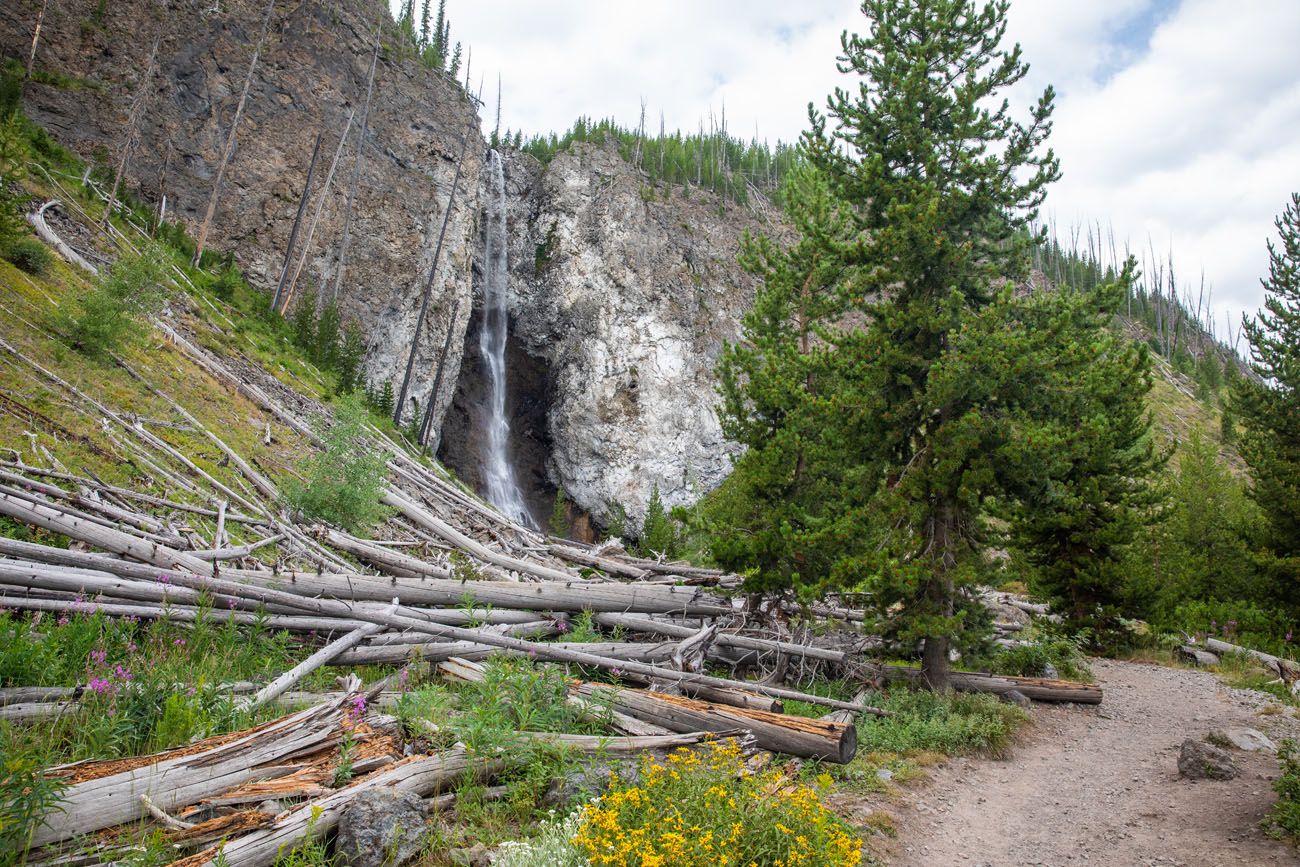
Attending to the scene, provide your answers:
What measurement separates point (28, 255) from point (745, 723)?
66.5 feet

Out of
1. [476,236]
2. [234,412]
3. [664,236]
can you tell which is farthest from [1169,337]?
[234,412]

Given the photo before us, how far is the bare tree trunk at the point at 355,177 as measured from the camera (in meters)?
39.4

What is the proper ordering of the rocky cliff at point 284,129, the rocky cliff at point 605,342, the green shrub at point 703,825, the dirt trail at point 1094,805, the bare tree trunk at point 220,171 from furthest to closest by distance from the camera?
1. the rocky cliff at point 605,342
2. the rocky cliff at point 284,129
3. the bare tree trunk at point 220,171
4. the dirt trail at point 1094,805
5. the green shrub at point 703,825

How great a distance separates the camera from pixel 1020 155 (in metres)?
9.97

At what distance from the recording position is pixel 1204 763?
7.50 meters

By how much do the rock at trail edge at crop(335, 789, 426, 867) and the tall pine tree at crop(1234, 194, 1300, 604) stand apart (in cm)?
1968

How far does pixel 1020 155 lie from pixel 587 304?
40642 mm

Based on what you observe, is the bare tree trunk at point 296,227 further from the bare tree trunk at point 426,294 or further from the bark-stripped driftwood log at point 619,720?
the bark-stripped driftwood log at point 619,720

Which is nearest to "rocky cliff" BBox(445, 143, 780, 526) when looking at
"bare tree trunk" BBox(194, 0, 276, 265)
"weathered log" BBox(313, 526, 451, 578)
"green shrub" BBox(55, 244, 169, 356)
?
"bare tree trunk" BBox(194, 0, 276, 265)

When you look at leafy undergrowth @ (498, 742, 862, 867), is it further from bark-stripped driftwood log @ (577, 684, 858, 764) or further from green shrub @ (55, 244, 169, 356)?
green shrub @ (55, 244, 169, 356)

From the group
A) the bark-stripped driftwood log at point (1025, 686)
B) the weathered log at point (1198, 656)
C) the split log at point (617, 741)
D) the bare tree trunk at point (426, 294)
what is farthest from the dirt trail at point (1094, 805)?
the bare tree trunk at point (426, 294)

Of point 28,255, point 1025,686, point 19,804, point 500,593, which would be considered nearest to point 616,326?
point 28,255

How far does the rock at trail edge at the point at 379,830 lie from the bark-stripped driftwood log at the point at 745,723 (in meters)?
2.51

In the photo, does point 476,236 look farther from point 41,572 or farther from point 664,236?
point 41,572
